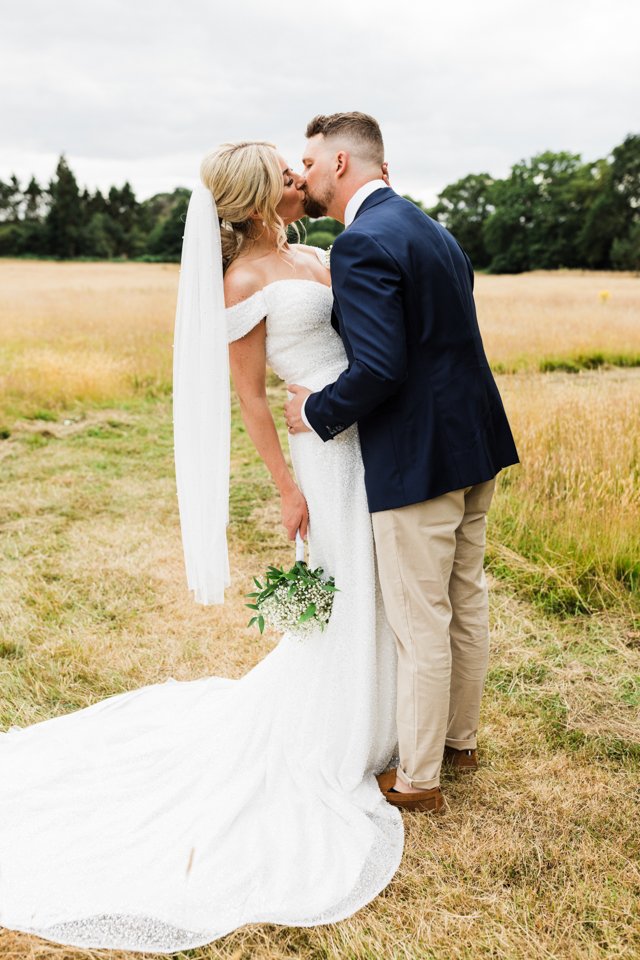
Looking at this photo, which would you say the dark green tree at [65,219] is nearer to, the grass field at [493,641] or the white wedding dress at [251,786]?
the grass field at [493,641]

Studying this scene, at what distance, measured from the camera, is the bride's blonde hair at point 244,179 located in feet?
8.68

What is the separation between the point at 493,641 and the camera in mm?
4164

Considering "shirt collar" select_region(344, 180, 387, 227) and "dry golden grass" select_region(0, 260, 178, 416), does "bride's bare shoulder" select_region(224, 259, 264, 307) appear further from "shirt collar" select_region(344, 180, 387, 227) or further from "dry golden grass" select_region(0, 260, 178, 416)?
"dry golden grass" select_region(0, 260, 178, 416)

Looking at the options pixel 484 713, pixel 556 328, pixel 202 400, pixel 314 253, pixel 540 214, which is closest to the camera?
pixel 202 400

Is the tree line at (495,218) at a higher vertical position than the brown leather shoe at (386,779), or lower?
higher

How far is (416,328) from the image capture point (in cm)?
240

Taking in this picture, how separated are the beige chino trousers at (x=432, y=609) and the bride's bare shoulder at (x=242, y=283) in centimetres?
97

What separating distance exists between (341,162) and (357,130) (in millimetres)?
121

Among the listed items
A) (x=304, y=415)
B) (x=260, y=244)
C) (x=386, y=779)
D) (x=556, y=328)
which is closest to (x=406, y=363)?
(x=304, y=415)

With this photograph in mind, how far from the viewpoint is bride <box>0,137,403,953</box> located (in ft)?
8.03

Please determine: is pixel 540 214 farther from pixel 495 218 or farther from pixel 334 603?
pixel 334 603

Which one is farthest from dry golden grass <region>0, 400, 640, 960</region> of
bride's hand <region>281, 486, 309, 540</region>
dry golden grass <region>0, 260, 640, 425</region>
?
dry golden grass <region>0, 260, 640, 425</region>

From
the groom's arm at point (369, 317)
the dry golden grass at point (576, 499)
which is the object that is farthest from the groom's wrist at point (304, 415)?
the dry golden grass at point (576, 499)

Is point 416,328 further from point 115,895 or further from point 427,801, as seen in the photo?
point 115,895
